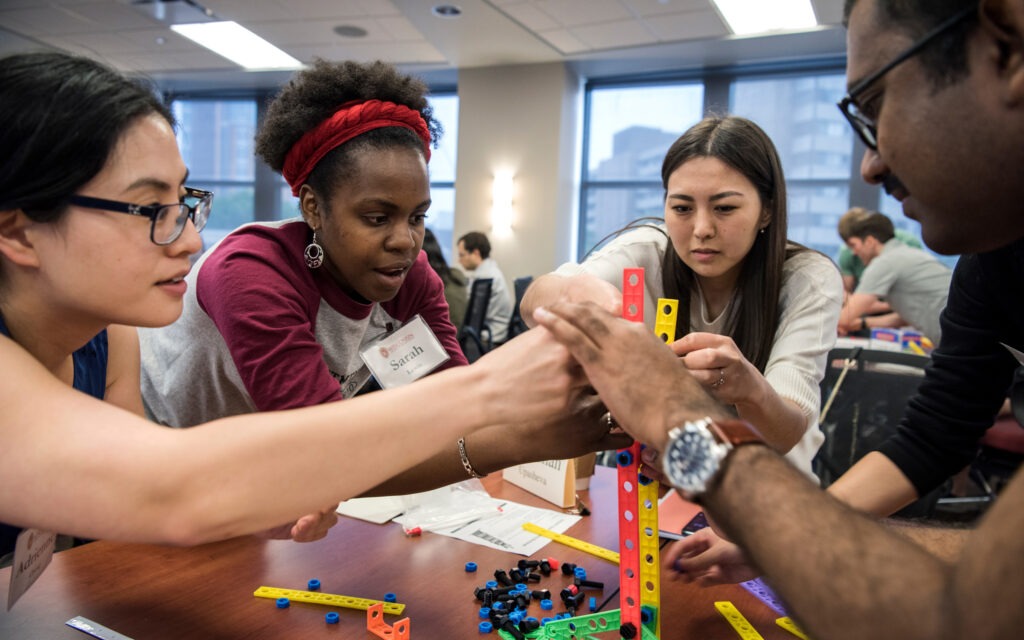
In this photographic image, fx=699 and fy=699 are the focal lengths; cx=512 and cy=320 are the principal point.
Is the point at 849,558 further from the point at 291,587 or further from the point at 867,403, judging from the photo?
the point at 867,403

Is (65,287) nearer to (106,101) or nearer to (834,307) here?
(106,101)

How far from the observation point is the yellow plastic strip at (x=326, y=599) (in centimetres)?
114

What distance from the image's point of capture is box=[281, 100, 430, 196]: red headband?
5.20 ft

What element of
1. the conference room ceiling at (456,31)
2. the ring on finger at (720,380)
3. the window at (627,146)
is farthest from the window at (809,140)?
the ring on finger at (720,380)

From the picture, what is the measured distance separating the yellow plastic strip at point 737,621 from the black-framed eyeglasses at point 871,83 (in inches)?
29.5

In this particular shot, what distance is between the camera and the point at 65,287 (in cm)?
106

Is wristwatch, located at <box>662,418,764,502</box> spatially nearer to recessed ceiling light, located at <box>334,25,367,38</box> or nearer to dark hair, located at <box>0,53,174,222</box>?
dark hair, located at <box>0,53,174,222</box>

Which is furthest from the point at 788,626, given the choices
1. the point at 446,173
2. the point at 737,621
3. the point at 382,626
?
the point at 446,173

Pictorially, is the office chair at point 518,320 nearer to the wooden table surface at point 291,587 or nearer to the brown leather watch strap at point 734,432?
the wooden table surface at point 291,587

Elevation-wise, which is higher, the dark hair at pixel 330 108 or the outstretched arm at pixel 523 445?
the dark hair at pixel 330 108

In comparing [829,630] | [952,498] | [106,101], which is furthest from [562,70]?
[829,630]

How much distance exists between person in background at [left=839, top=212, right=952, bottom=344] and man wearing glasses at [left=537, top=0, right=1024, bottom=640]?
157 inches

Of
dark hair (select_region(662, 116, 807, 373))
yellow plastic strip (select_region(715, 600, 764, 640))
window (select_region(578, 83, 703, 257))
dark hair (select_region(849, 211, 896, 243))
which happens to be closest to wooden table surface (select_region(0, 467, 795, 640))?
yellow plastic strip (select_region(715, 600, 764, 640))

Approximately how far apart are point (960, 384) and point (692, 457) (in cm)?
108
